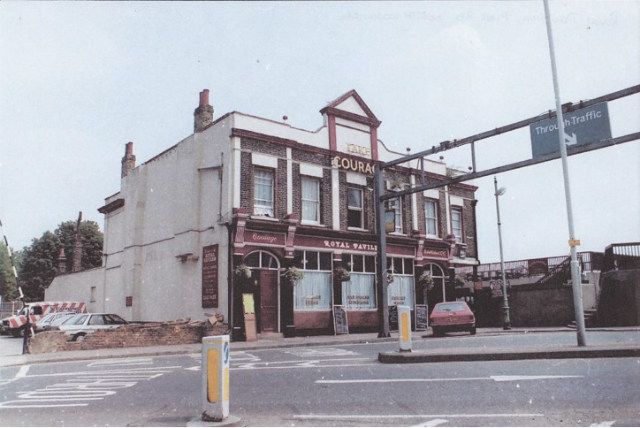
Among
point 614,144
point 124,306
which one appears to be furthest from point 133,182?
point 614,144

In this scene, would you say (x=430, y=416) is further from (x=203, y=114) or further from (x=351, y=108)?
(x=351, y=108)

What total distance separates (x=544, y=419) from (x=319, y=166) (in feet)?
62.0

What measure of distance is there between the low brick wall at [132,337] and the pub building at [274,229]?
1.60 metres

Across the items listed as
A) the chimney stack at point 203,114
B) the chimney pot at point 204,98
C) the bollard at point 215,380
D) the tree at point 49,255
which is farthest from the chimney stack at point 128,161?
the bollard at point 215,380

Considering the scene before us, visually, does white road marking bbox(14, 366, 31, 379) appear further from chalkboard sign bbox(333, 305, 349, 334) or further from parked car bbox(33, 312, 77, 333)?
chalkboard sign bbox(333, 305, 349, 334)

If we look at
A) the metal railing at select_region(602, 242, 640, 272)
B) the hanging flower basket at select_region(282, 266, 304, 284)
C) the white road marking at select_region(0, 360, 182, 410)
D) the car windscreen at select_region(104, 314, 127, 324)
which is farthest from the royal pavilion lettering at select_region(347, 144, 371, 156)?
the white road marking at select_region(0, 360, 182, 410)

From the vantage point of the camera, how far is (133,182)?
28.5m

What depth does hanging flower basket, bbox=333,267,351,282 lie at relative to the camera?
23.4 meters

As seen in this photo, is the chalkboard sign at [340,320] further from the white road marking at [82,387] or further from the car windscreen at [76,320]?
the white road marking at [82,387]

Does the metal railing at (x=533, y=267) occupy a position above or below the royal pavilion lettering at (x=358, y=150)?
below

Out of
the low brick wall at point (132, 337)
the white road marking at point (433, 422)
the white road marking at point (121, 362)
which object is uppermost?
the low brick wall at point (132, 337)

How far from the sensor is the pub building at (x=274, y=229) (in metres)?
21.4

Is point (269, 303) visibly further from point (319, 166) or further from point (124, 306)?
point (124, 306)

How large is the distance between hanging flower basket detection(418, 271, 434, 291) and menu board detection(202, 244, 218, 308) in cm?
1126
